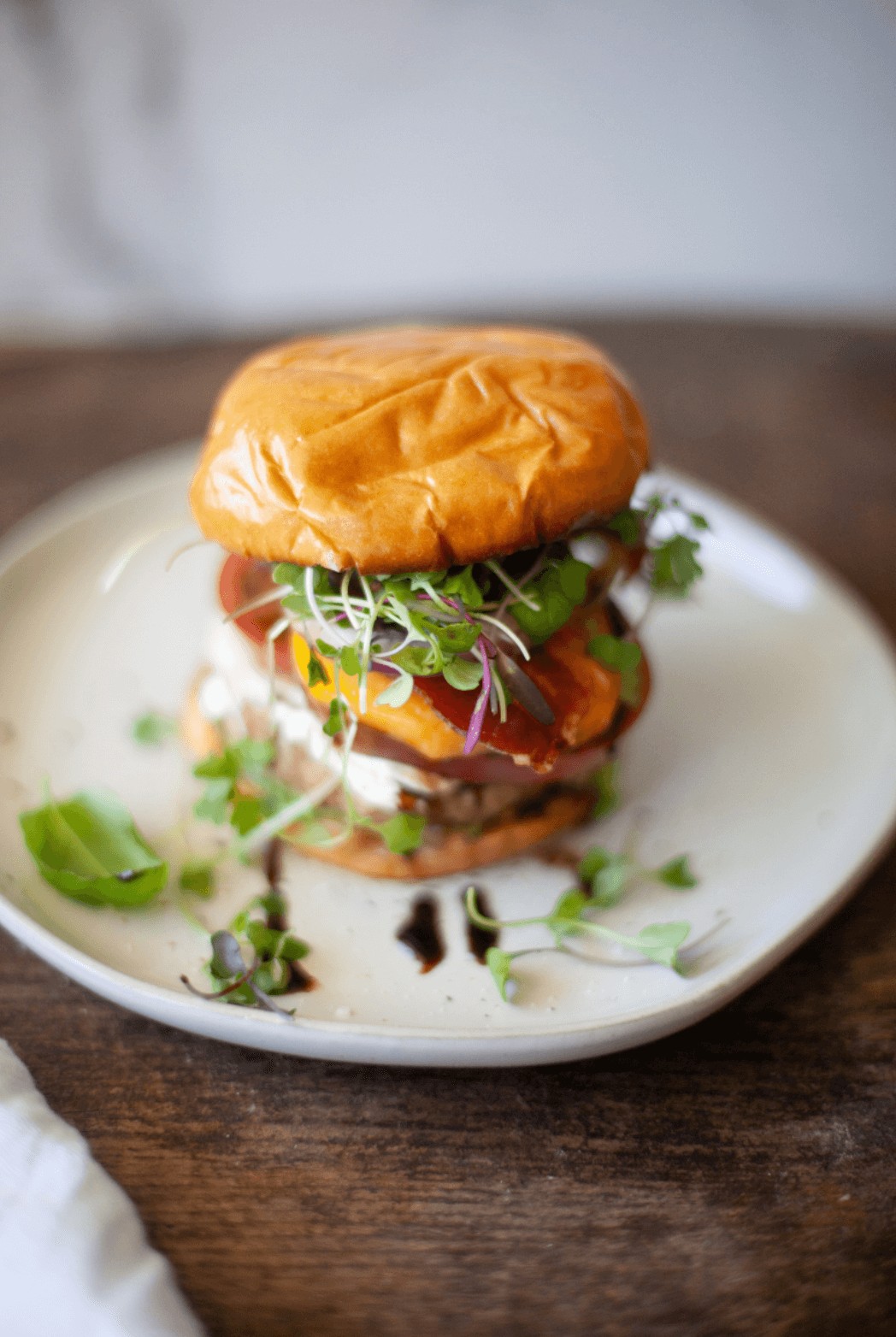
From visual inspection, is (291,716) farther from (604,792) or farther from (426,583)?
(604,792)

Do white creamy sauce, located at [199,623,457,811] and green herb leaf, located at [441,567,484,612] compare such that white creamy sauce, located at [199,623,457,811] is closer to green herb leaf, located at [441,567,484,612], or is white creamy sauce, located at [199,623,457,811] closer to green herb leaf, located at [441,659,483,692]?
green herb leaf, located at [441,659,483,692]

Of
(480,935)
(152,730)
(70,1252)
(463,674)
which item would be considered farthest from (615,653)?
(70,1252)

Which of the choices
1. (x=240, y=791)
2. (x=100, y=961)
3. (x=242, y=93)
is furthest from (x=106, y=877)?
(x=242, y=93)

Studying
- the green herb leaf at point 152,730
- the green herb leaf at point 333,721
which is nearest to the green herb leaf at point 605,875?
the green herb leaf at point 333,721

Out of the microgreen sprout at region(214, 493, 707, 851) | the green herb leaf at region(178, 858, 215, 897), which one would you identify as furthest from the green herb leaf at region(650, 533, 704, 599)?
the green herb leaf at region(178, 858, 215, 897)

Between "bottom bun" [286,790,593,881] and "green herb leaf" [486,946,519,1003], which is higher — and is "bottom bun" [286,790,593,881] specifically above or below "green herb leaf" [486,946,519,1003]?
above
